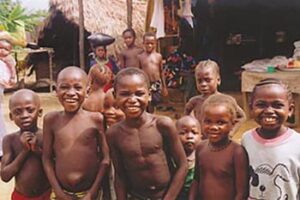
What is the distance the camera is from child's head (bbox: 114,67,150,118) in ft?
8.46

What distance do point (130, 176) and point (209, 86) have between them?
51.0 inches

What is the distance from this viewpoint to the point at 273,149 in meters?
2.41

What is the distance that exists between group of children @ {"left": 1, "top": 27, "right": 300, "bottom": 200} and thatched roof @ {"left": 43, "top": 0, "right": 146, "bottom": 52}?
7924 mm

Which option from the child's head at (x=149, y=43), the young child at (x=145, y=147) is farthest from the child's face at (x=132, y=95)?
the child's head at (x=149, y=43)

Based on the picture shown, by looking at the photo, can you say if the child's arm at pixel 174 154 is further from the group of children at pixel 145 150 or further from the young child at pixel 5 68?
the young child at pixel 5 68

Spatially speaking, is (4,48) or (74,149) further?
(4,48)

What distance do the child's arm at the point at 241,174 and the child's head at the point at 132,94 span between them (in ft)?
1.69

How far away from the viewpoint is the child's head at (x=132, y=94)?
2578 millimetres

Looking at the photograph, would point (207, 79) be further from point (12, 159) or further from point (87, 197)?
point (12, 159)

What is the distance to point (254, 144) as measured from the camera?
2.48 metres

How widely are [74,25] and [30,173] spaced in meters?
8.94

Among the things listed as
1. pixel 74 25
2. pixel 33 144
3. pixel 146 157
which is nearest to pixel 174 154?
pixel 146 157

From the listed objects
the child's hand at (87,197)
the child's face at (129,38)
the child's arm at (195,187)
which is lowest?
the child's hand at (87,197)

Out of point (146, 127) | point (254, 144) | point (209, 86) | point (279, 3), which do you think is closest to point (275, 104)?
point (254, 144)
